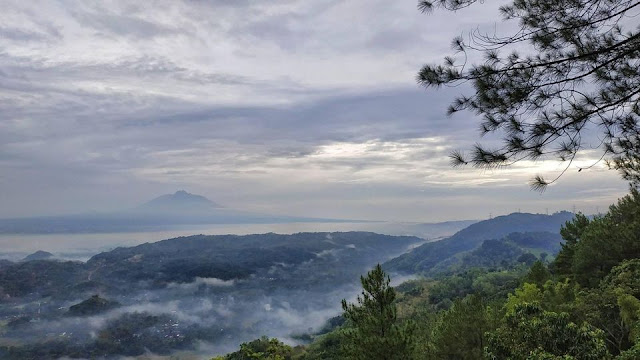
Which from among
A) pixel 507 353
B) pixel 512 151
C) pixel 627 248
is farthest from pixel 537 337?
pixel 627 248

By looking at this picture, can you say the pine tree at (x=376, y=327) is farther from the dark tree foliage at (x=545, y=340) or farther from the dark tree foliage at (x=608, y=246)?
the dark tree foliage at (x=608, y=246)

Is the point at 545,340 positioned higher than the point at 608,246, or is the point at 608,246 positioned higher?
the point at 608,246

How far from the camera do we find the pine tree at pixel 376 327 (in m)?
18.0

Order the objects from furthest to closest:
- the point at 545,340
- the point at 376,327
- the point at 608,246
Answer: the point at 608,246
the point at 376,327
the point at 545,340

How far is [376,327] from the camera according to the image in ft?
61.3

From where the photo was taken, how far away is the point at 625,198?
137 feet

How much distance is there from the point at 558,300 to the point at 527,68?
23139 mm

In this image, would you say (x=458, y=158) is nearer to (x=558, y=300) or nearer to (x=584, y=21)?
(x=584, y=21)

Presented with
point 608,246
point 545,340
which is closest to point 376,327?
point 545,340

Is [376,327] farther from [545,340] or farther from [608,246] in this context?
[608,246]

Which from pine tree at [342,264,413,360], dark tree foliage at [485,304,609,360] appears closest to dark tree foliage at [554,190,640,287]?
dark tree foliage at [485,304,609,360]

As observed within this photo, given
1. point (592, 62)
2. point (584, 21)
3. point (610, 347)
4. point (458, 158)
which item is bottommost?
point (610, 347)

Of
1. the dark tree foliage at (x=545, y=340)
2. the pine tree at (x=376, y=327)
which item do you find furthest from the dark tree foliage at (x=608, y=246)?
the pine tree at (x=376, y=327)

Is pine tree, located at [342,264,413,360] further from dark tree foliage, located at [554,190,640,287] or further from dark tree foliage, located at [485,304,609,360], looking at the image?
dark tree foliage, located at [554,190,640,287]
